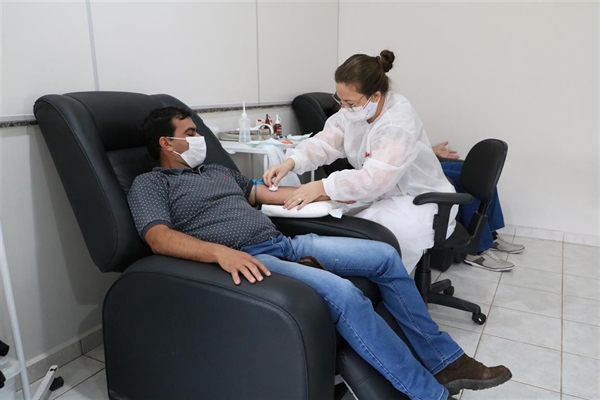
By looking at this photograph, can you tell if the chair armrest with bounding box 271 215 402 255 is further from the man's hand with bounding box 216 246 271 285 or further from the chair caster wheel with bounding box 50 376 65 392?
the chair caster wheel with bounding box 50 376 65 392

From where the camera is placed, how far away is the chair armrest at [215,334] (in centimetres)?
116

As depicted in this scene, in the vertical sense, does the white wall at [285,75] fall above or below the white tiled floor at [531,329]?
Result: above

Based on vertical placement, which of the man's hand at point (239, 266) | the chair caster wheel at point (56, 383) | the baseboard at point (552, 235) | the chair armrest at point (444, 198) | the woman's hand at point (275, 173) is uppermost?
the woman's hand at point (275, 173)

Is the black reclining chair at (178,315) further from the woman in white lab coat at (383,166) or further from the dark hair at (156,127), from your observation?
the woman in white lab coat at (383,166)

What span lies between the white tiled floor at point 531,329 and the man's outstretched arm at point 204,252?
0.73 meters

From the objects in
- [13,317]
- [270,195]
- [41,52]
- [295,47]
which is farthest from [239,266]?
[295,47]

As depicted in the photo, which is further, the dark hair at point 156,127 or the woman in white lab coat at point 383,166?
the woman in white lab coat at point 383,166

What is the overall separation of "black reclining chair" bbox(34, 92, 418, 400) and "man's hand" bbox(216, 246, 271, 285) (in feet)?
0.08

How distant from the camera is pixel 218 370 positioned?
126 centimetres

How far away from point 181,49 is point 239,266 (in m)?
1.43

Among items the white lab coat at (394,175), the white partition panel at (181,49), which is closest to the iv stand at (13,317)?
the white partition panel at (181,49)

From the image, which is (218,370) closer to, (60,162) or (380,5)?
(60,162)

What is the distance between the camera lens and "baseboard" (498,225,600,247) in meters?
3.29

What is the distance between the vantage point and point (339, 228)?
1739mm
